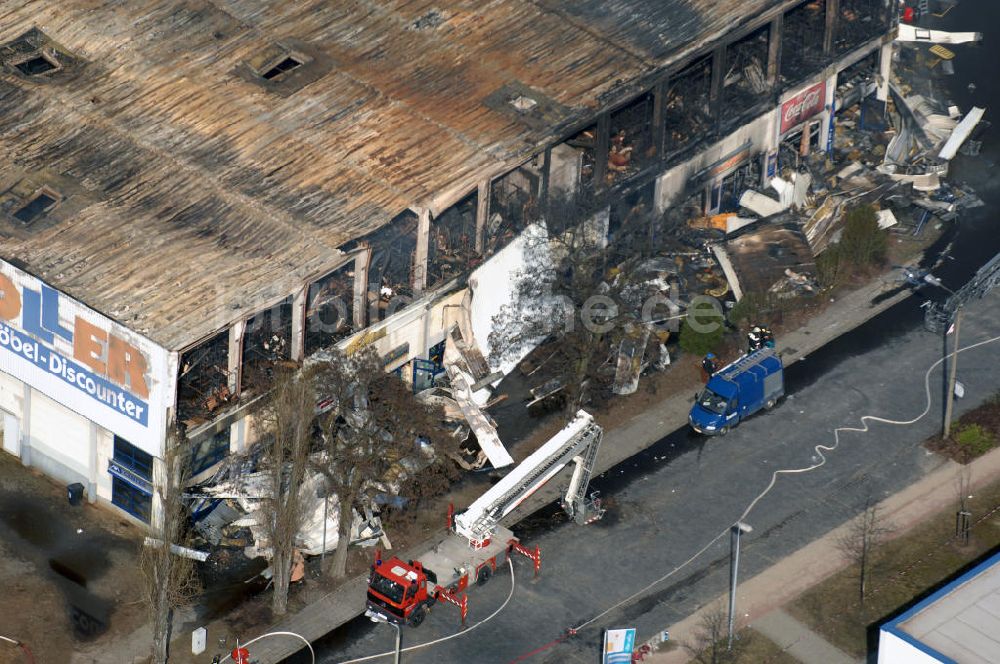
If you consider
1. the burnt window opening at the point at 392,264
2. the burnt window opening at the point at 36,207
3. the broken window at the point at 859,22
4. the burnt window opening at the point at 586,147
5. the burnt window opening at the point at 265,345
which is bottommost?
the burnt window opening at the point at 265,345

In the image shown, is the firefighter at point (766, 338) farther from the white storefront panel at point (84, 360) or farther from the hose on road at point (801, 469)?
the white storefront panel at point (84, 360)

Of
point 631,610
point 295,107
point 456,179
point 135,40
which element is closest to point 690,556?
Result: point 631,610

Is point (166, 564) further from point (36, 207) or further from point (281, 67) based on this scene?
point (281, 67)

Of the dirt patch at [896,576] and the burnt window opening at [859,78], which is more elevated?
the burnt window opening at [859,78]

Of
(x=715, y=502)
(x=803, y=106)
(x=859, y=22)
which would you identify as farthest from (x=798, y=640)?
(x=859, y=22)

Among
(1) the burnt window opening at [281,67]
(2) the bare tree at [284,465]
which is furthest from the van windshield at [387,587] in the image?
(1) the burnt window opening at [281,67]

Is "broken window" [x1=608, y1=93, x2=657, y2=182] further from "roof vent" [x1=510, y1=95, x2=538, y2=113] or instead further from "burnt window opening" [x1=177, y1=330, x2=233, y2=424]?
"burnt window opening" [x1=177, y1=330, x2=233, y2=424]

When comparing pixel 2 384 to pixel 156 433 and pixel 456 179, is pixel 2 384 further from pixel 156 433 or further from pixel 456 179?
pixel 456 179
